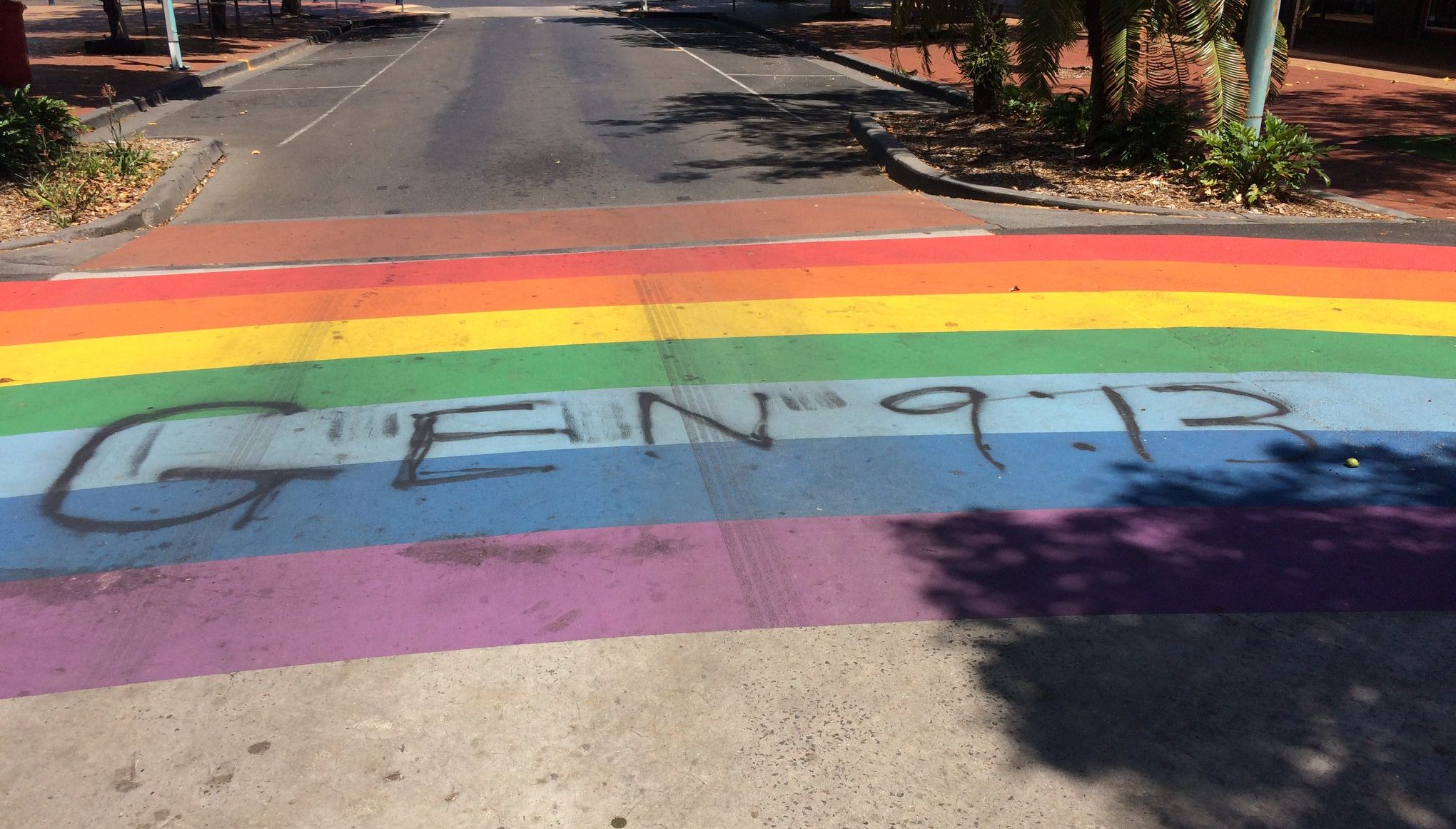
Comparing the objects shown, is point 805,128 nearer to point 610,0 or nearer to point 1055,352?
point 1055,352

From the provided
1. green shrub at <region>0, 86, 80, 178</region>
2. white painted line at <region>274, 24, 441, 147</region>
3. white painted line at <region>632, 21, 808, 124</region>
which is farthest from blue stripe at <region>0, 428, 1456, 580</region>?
white painted line at <region>632, 21, 808, 124</region>

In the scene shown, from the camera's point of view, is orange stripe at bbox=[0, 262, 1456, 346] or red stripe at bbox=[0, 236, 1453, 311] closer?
orange stripe at bbox=[0, 262, 1456, 346]

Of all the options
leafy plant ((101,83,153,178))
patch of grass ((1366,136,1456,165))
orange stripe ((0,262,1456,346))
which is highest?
leafy plant ((101,83,153,178))

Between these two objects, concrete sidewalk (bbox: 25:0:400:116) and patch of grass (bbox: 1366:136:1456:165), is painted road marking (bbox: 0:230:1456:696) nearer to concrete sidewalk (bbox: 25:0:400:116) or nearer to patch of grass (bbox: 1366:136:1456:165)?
patch of grass (bbox: 1366:136:1456:165)

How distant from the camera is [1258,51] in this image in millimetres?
10250

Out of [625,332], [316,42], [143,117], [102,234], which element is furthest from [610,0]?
[625,332]

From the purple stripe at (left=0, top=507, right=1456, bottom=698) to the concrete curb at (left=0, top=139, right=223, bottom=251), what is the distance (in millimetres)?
6422

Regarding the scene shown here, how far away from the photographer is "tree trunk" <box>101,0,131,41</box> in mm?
22219

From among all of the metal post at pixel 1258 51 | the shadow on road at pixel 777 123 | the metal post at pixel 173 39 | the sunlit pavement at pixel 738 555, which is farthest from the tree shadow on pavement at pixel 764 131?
the metal post at pixel 173 39

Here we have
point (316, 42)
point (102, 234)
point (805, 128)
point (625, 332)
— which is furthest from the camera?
point (316, 42)

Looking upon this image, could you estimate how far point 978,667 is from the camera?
387 centimetres

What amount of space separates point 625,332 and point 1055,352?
2.60 meters

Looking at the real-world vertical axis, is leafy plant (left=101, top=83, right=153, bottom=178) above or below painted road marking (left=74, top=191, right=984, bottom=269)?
above

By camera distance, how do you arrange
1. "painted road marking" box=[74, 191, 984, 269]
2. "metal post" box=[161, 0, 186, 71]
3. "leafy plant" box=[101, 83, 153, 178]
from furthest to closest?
"metal post" box=[161, 0, 186, 71] < "leafy plant" box=[101, 83, 153, 178] < "painted road marking" box=[74, 191, 984, 269]
